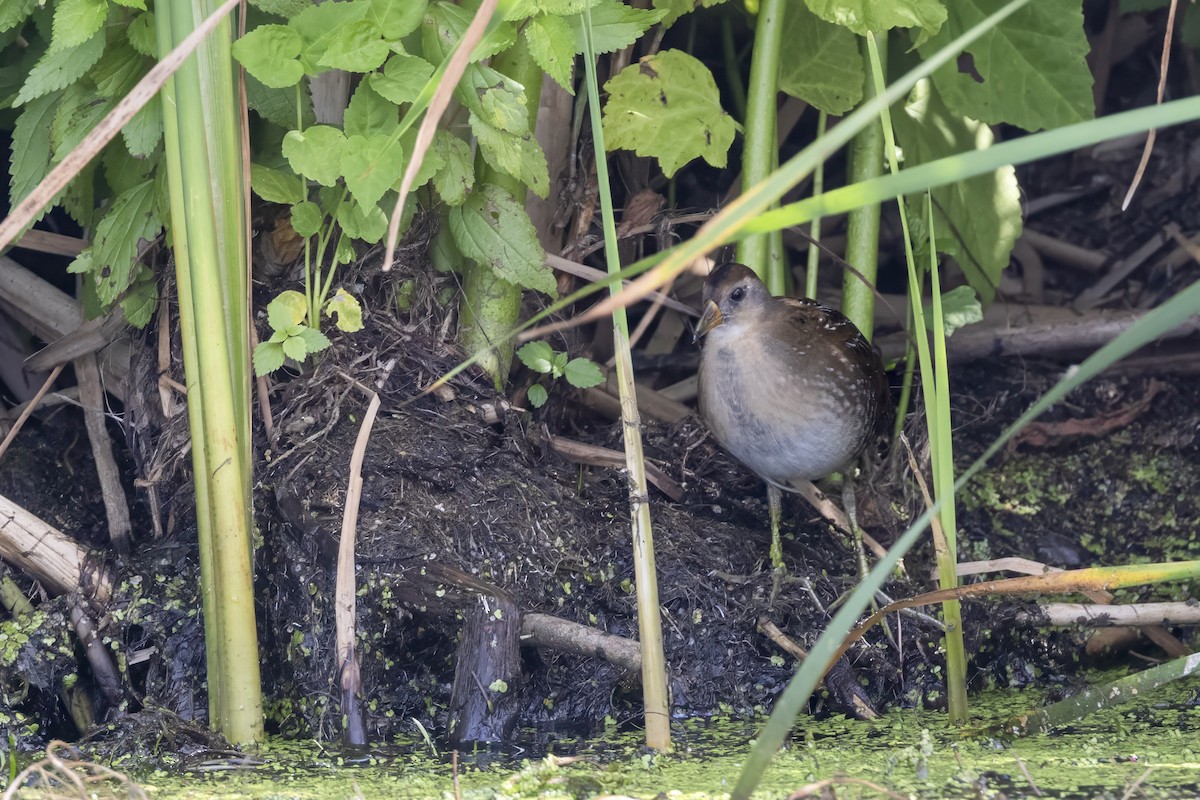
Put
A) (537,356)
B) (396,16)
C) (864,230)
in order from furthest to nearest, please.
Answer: (864,230) < (537,356) < (396,16)

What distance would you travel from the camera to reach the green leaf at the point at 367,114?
2.06 m

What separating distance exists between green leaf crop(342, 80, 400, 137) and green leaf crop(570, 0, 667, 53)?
374mm

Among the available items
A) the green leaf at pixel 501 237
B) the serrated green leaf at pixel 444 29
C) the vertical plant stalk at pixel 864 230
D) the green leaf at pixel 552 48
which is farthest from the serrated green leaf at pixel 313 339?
the vertical plant stalk at pixel 864 230

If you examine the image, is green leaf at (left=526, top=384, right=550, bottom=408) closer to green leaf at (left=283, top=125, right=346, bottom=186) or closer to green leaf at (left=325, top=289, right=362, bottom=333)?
green leaf at (left=325, top=289, right=362, bottom=333)

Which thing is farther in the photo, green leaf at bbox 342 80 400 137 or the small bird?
the small bird

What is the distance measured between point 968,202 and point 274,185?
1.75 meters

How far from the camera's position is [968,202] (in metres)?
3.00

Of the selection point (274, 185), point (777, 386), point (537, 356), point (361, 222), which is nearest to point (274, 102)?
point (274, 185)

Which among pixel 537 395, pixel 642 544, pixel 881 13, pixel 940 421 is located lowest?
pixel 642 544

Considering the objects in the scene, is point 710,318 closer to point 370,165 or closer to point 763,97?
point 763,97

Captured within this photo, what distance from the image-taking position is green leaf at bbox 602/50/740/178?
248cm

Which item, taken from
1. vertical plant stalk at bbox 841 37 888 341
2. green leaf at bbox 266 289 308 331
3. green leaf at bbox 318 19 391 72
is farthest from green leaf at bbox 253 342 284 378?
vertical plant stalk at bbox 841 37 888 341

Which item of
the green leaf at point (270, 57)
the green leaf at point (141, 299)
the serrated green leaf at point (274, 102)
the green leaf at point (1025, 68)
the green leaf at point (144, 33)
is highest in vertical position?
the green leaf at point (1025, 68)

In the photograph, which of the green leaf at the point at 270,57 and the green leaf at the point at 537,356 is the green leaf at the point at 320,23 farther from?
the green leaf at the point at 537,356
